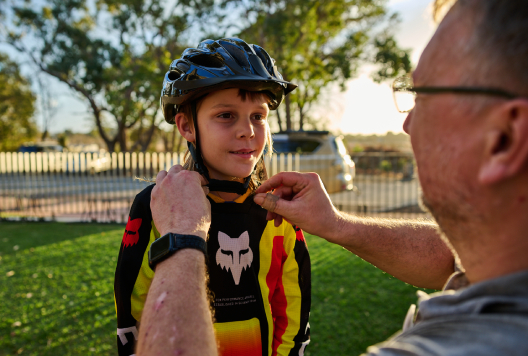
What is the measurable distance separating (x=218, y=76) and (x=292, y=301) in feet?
4.61

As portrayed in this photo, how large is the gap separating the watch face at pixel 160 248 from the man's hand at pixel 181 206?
0.05 meters

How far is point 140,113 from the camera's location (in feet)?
75.8

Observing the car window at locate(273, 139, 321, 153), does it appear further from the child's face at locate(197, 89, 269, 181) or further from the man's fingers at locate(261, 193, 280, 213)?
the man's fingers at locate(261, 193, 280, 213)

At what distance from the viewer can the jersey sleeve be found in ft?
5.76

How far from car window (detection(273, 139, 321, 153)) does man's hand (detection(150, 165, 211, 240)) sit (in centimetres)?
1035

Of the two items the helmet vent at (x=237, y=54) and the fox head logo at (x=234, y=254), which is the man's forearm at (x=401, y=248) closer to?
the fox head logo at (x=234, y=254)

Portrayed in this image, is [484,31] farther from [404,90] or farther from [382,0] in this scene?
[382,0]

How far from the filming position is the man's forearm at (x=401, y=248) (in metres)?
1.98

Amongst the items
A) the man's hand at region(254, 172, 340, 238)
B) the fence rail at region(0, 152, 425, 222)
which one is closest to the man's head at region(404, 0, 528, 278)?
the man's hand at region(254, 172, 340, 238)

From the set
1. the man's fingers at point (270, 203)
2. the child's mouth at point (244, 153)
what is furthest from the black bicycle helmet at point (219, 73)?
the man's fingers at point (270, 203)

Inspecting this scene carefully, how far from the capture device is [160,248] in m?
1.39

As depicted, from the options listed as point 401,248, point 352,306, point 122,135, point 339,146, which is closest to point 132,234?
point 401,248

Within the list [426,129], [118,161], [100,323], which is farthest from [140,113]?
[426,129]

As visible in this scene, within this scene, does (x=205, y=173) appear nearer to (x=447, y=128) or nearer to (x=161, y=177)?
(x=161, y=177)
